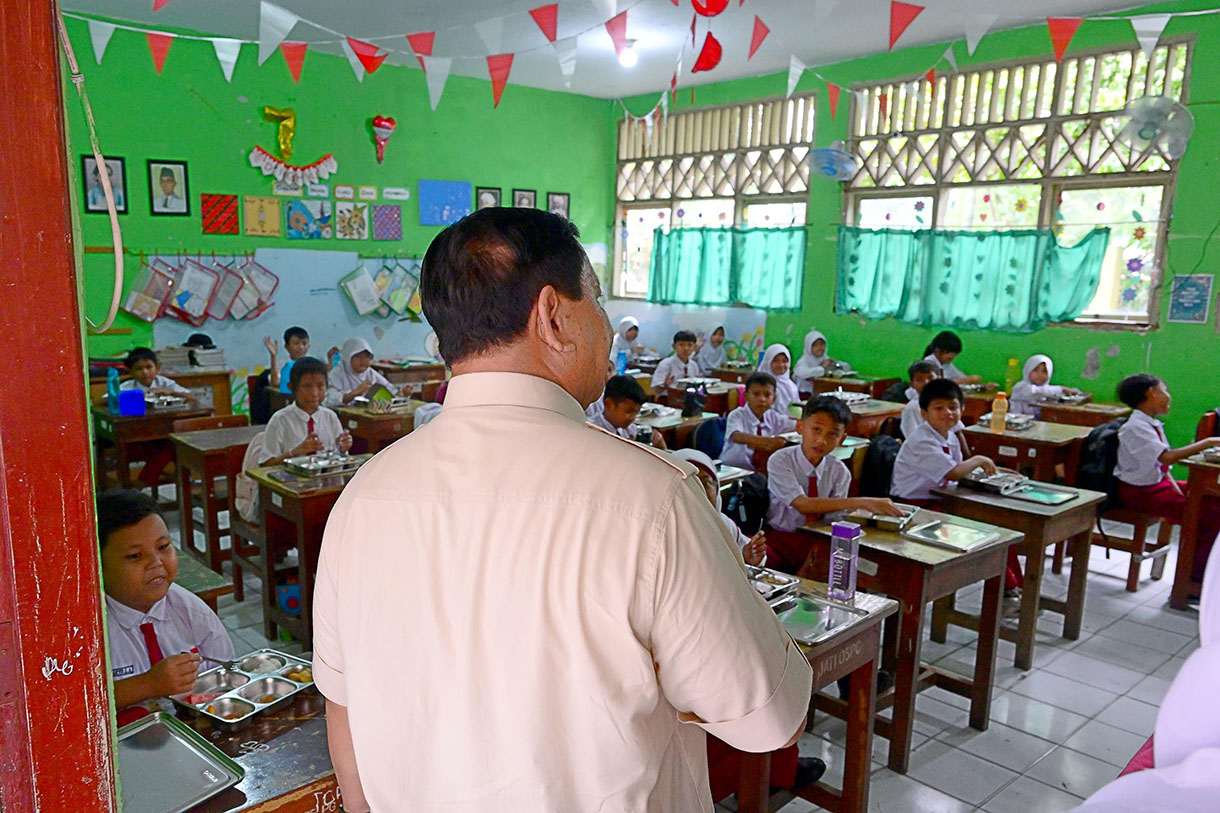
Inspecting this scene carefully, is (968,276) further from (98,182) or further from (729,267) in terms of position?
(98,182)

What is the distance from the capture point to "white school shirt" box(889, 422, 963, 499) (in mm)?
4191

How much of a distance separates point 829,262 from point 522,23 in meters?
3.95

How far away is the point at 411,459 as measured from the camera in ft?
3.37

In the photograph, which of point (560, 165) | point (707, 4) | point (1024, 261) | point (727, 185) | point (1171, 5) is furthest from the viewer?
point (560, 165)

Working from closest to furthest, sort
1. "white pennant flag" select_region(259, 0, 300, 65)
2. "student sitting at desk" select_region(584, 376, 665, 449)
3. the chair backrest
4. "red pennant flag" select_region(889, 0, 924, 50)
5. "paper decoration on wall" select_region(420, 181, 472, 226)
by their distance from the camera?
1. "student sitting at desk" select_region(584, 376, 665, 449)
2. the chair backrest
3. "white pennant flag" select_region(259, 0, 300, 65)
4. "red pennant flag" select_region(889, 0, 924, 50)
5. "paper decoration on wall" select_region(420, 181, 472, 226)

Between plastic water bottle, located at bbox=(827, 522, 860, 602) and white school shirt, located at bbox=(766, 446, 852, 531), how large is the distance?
103cm

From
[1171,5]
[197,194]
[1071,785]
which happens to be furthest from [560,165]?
[1071,785]

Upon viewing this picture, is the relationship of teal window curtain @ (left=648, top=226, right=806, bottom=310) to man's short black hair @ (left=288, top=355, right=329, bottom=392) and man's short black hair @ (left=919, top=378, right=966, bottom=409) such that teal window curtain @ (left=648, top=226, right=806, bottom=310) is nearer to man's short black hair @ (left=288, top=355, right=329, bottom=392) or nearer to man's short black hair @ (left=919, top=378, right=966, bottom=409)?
man's short black hair @ (left=919, top=378, right=966, bottom=409)

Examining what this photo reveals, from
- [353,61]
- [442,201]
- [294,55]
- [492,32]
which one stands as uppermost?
[492,32]

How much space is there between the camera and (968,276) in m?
7.90

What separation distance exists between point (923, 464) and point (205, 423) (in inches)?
161

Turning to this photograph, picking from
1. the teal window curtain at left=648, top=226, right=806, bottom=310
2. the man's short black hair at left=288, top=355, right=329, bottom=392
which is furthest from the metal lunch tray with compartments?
the teal window curtain at left=648, top=226, right=806, bottom=310

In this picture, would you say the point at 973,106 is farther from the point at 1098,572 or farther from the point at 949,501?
the point at 949,501

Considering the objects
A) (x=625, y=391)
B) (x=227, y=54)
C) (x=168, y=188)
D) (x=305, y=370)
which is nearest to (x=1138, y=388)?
(x=625, y=391)
